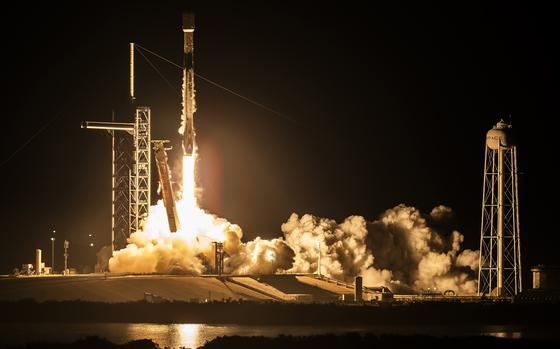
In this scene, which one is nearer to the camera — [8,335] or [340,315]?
[8,335]

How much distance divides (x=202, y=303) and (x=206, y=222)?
14870 millimetres

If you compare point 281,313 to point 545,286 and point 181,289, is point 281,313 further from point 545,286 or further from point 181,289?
point 545,286

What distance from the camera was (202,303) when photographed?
332 ft

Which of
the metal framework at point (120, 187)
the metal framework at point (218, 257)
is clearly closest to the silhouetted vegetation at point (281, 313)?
the metal framework at point (218, 257)

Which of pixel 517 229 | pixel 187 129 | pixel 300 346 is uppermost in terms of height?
pixel 187 129

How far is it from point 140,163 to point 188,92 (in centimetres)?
611

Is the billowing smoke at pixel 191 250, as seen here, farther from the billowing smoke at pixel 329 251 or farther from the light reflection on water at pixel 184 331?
the light reflection on water at pixel 184 331

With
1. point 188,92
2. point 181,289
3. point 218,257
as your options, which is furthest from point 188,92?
point 181,289

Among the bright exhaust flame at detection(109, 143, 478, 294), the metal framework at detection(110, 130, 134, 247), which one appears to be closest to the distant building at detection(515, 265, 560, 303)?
the bright exhaust flame at detection(109, 143, 478, 294)

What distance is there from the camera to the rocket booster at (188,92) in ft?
370

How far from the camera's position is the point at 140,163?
115500mm

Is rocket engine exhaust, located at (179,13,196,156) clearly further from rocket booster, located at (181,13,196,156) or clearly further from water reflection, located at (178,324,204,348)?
water reflection, located at (178,324,204,348)

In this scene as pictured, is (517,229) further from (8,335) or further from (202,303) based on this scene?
(8,335)

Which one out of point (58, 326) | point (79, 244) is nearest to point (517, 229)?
point (58, 326)
